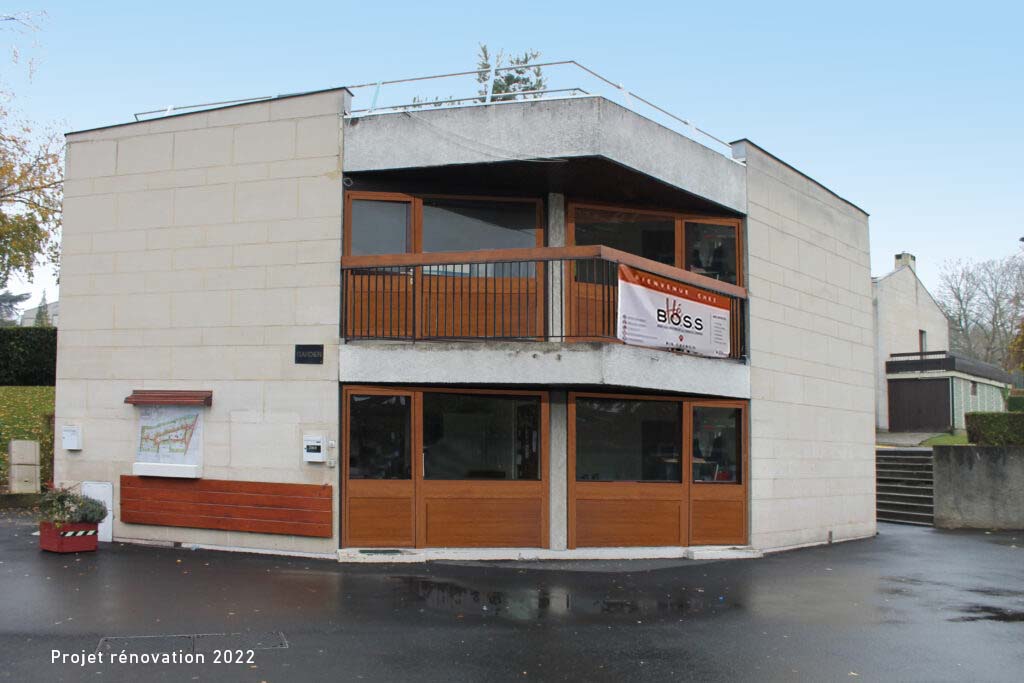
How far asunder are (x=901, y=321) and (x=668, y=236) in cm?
2769

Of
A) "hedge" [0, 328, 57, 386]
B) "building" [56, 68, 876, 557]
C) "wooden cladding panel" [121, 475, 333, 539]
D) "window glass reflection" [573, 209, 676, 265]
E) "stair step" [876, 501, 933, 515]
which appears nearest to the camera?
"wooden cladding panel" [121, 475, 333, 539]

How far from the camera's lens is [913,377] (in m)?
33.9

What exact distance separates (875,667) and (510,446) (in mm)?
5880

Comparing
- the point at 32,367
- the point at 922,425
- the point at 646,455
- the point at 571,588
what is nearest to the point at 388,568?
the point at 571,588

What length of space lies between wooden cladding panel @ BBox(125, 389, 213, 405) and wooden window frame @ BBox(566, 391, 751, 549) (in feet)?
15.9

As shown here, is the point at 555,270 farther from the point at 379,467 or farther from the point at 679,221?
the point at 379,467

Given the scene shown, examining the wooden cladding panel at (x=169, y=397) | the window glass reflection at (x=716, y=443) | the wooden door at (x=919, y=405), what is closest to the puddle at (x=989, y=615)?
the window glass reflection at (x=716, y=443)

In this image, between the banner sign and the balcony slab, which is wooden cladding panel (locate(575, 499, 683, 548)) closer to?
the balcony slab

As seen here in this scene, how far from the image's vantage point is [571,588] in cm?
1020

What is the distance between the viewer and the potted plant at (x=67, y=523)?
11.3 m

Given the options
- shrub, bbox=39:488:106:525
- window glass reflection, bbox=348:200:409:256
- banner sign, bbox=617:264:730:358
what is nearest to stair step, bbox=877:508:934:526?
banner sign, bbox=617:264:730:358

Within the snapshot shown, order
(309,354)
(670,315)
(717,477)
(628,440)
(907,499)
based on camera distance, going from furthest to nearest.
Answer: (907,499)
(717,477)
(628,440)
(670,315)
(309,354)

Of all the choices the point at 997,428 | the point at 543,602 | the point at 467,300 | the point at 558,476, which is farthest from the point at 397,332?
the point at 997,428

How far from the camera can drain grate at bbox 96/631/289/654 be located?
7133 mm
